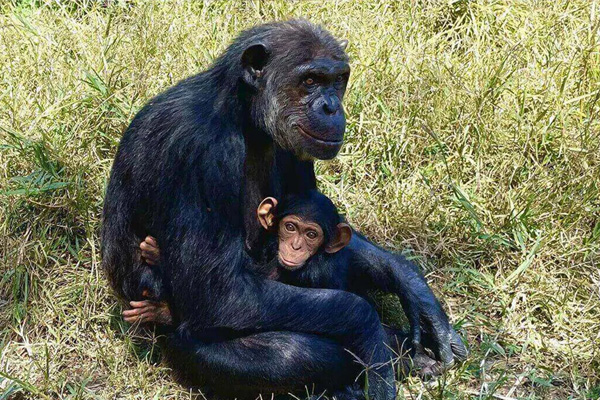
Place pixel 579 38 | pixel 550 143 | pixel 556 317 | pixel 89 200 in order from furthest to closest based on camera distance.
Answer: pixel 579 38 → pixel 550 143 → pixel 89 200 → pixel 556 317

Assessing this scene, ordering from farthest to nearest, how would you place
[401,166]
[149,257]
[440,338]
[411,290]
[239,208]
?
[401,166]
[411,290]
[440,338]
[149,257]
[239,208]

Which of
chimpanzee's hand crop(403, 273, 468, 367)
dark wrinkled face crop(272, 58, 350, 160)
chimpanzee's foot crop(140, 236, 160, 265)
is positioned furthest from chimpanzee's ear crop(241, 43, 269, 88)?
chimpanzee's hand crop(403, 273, 468, 367)

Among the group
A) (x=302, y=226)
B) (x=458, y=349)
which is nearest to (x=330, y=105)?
(x=302, y=226)

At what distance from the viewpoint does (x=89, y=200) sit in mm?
6465

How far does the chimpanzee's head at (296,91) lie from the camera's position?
17.0ft

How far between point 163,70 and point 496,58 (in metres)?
2.84

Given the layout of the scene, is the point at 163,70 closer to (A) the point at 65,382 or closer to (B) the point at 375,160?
(B) the point at 375,160

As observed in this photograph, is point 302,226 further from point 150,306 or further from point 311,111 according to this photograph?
point 150,306

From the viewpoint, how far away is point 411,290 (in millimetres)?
5809

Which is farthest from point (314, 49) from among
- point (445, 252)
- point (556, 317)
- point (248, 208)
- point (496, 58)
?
point (496, 58)

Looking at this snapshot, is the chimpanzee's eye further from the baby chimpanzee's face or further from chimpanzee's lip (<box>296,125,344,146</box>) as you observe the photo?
the baby chimpanzee's face

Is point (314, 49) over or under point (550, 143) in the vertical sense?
over

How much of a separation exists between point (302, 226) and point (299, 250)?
0.14 m

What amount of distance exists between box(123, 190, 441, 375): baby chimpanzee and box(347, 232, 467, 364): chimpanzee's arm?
0.12 meters
